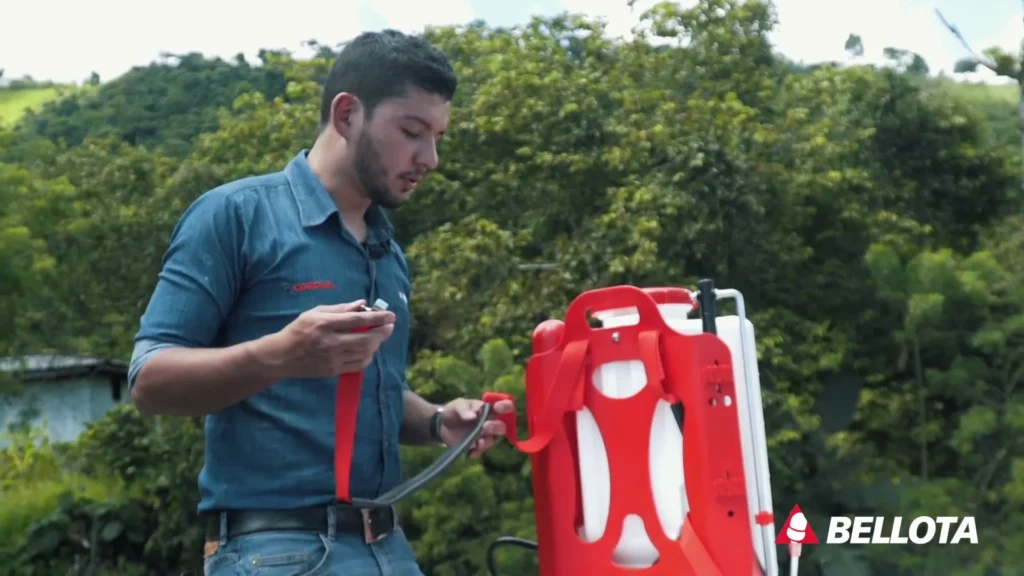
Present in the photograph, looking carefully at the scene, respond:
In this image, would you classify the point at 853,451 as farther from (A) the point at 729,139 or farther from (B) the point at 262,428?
(B) the point at 262,428

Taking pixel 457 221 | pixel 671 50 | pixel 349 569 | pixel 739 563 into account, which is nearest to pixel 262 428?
pixel 349 569

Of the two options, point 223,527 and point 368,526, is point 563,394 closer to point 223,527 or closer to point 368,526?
point 368,526

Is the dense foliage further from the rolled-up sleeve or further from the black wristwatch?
the rolled-up sleeve

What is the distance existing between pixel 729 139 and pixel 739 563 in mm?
5353

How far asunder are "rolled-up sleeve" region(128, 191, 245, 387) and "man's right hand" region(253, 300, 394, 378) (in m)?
0.17

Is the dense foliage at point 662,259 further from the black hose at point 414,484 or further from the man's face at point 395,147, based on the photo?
the man's face at point 395,147

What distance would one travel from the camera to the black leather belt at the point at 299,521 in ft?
5.73

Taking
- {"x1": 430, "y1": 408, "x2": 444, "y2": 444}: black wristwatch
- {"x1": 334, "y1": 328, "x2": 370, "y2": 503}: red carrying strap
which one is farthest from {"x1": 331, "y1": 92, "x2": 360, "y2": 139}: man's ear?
{"x1": 430, "y1": 408, "x2": 444, "y2": 444}: black wristwatch

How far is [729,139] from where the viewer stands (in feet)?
22.9

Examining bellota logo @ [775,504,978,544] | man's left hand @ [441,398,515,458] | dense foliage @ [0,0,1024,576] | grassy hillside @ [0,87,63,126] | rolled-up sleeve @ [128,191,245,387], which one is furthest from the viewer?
grassy hillside @ [0,87,63,126]

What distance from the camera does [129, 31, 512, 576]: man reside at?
160 cm

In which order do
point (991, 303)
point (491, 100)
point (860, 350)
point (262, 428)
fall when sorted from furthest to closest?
point (491, 100) < point (860, 350) < point (991, 303) < point (262, 428)

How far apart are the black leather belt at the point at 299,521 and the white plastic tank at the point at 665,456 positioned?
1.20 feet

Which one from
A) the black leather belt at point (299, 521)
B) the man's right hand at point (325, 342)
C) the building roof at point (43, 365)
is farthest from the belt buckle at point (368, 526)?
the building roof at point (43, 365)
